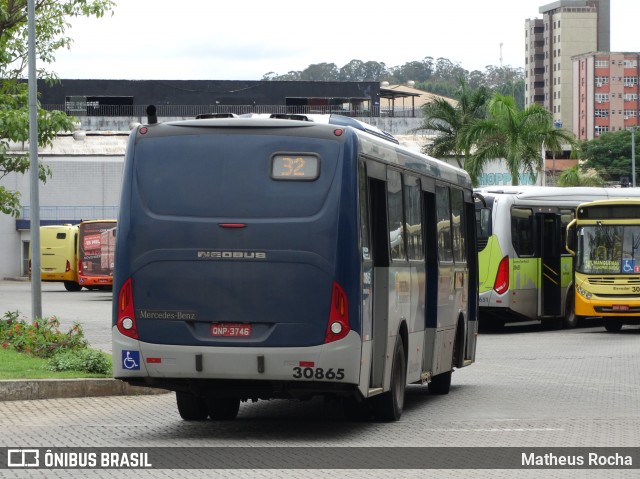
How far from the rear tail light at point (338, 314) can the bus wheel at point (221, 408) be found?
2331 millimetres

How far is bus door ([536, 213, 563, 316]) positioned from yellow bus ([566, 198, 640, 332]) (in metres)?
1.44

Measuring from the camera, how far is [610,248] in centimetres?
3142

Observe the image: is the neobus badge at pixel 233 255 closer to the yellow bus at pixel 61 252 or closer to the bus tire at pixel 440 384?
the bus tire at pixel 440 384

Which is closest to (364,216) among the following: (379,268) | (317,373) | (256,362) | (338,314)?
(379,268)

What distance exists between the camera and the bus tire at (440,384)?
17516mm

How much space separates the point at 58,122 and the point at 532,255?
45.4 ft

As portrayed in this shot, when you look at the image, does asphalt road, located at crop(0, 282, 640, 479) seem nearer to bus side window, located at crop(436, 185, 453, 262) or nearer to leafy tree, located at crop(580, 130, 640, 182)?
bus side window, located at crop(436, 185, 453, 262)

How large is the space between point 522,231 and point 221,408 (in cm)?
1922

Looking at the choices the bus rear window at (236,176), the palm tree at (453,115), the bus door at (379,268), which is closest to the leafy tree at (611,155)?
the palm tree at (453,115)

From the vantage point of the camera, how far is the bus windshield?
3128 centimetres

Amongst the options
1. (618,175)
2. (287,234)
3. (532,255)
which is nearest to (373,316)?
(287,234)

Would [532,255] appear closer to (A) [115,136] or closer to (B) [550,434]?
(B) [550,434]

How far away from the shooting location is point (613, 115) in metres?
191

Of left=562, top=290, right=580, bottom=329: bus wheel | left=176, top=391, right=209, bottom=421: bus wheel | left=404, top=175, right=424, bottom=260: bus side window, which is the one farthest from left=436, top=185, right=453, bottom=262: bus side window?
left=562, top=290, right=580, bottom=329: bus wheel
